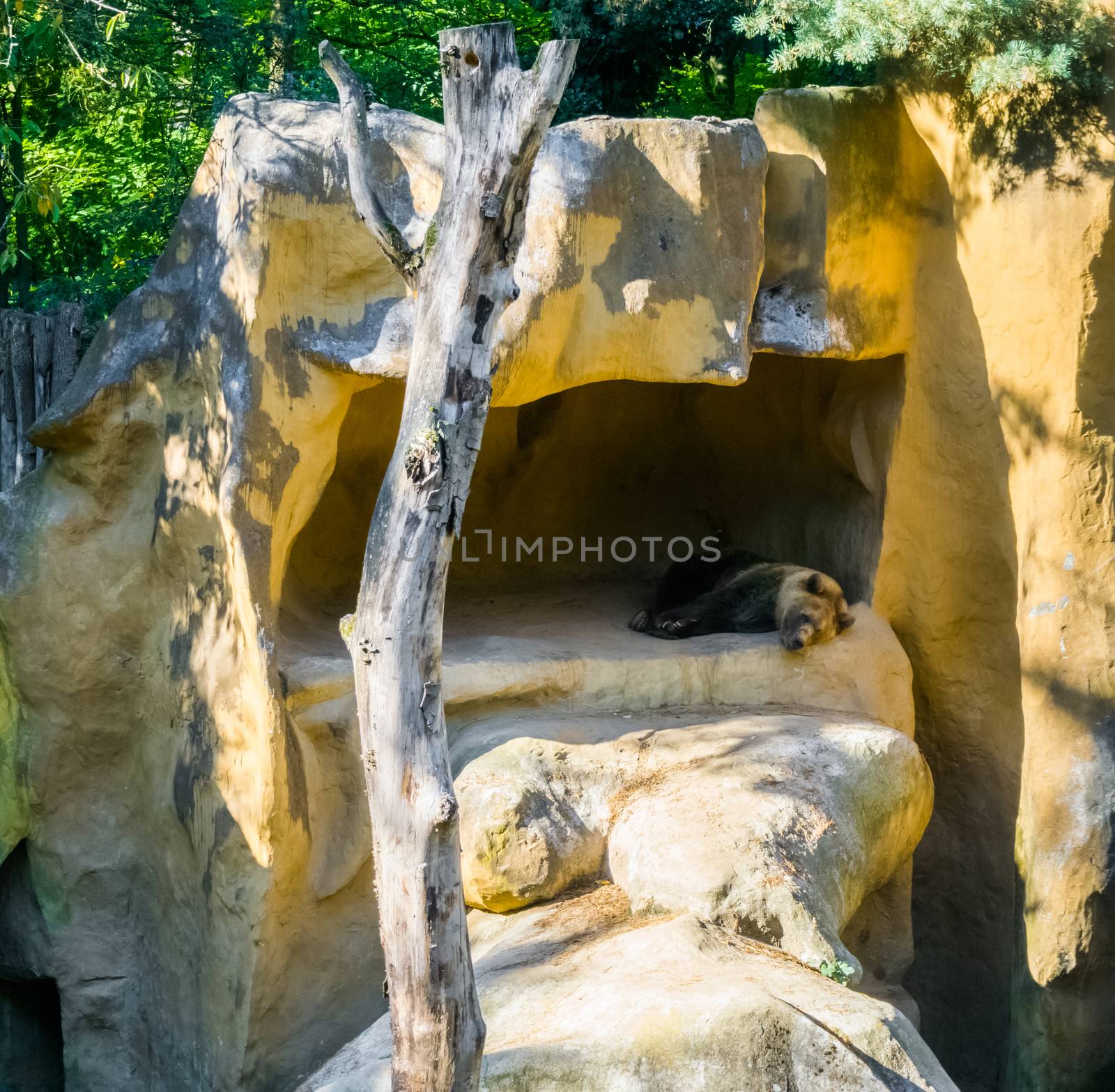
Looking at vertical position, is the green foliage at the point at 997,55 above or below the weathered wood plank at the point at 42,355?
above

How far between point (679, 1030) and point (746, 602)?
A: 422 cm

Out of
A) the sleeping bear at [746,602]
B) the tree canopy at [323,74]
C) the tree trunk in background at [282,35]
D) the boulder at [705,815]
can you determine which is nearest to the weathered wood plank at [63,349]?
the tree canopy at [323,74]

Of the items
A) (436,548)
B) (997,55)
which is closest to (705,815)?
(436,548)

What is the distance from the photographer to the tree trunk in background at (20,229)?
28.7 ft

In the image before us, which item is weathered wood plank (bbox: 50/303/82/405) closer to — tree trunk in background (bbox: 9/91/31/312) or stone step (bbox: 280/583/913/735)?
stone step (bbox: 280/583/913/735)

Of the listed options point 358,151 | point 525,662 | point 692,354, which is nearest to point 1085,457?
point 692,354

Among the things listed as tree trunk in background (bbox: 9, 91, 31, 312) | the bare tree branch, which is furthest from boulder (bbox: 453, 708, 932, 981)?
tree trunk in background (bbox: 9, 91, 31, 312)

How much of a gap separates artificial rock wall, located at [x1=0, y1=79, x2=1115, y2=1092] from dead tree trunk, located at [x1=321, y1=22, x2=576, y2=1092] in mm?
2131

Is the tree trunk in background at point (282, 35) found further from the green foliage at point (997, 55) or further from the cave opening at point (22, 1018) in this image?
the cave opening at point (22, 1018)

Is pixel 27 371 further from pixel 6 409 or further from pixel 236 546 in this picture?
pixel 236 546

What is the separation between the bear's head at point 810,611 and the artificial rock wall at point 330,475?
0.61m

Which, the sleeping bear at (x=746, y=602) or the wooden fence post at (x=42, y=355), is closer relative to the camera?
the sleeping bear at (x=746, y=602)

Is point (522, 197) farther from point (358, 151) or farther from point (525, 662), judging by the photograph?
point (525, 662)

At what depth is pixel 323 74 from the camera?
28.4 ft
